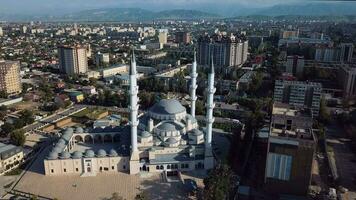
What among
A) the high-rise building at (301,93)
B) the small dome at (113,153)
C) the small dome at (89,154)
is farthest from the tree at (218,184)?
the high-rise building at (301,93)

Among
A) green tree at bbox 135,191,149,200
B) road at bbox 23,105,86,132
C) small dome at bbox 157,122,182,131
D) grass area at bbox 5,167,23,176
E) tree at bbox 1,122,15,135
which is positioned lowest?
grass area at bbox 5,167,23,176

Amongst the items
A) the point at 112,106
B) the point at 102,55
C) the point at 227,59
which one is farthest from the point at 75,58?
the point at 227,59

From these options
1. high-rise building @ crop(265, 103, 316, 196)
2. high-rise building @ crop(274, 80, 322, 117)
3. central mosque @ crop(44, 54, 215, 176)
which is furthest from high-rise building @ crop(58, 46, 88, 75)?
high-rise building @ crop(265, 103, 316, 196)

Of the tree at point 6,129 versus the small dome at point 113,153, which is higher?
the small dome at point 113,153

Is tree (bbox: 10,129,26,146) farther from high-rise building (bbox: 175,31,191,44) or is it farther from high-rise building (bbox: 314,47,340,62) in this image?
high-rise building (bbox: 175,31,191,44)

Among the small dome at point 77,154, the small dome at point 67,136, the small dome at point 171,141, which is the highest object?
the small dome at point 171,141

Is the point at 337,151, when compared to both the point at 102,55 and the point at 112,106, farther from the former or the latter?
the point at 102,55

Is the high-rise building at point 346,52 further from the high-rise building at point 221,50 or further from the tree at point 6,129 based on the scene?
the tree at point 6,129
